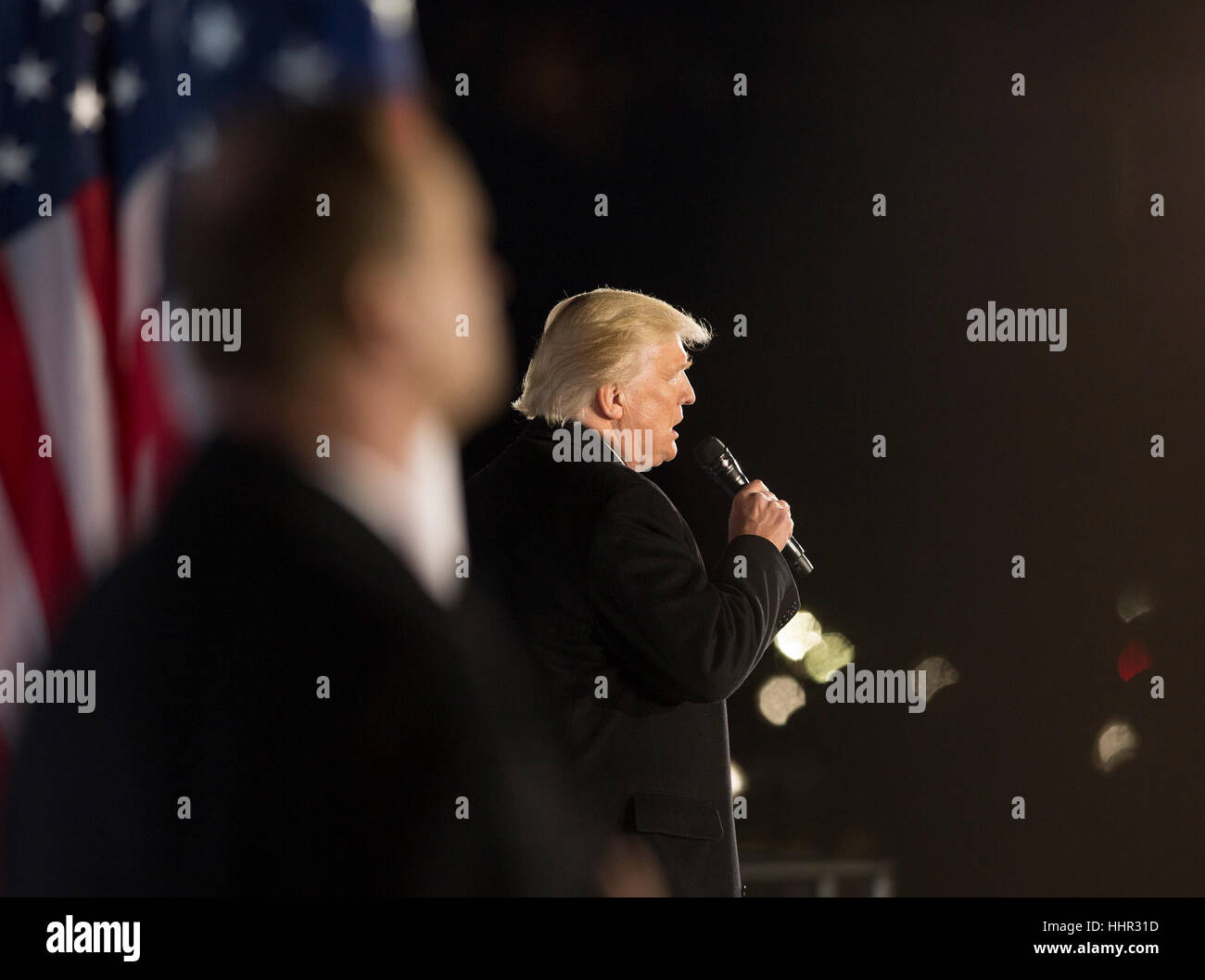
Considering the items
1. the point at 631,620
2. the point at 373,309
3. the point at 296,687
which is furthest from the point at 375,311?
the point at 296,687

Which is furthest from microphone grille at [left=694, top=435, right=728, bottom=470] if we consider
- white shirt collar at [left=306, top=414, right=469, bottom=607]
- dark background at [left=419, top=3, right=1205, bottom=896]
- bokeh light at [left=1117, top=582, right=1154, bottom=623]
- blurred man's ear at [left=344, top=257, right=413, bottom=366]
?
bokeh light at [left=1117, top=582, right=1154, bottom=623]

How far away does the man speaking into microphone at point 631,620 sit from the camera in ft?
4.85

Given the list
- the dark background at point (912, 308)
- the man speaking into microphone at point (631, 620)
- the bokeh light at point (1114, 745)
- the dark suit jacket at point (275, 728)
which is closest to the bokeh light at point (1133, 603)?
the dark background at point (912, 308)

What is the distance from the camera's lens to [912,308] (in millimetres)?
2029

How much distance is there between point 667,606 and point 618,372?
1.26ft

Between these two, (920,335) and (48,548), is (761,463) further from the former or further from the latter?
(48,548)

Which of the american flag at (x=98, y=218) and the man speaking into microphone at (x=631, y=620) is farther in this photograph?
the american flag at (x=98, y=218)

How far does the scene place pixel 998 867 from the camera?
1.96 m

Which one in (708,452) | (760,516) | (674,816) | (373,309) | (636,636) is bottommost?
(674,816)

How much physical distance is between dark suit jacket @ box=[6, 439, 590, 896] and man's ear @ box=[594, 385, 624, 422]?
0.90 meters

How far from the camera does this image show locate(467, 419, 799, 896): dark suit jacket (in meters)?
1.48

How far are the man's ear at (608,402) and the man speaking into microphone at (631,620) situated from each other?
5 cm

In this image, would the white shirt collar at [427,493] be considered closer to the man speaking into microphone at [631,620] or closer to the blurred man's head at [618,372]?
the man speaking into microphone at [631,620]

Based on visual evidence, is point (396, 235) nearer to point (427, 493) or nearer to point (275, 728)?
point (427, 493)
